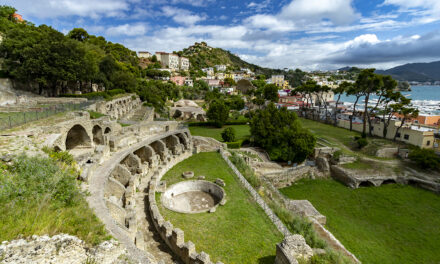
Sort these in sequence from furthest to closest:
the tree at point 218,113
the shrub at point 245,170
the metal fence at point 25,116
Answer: the tree at point 218,113 → the shrub at point 245,170 → the metal fence at point 25,116

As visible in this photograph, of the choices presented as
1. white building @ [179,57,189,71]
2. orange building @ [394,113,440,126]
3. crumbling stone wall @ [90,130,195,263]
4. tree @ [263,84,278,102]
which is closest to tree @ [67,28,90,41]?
crumbling stone wall @ [90,130,195,263]

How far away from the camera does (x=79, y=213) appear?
21.9 ft

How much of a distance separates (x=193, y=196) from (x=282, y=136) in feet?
50.3

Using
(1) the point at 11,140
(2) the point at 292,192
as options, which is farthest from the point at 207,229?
(2) the point at 292,192

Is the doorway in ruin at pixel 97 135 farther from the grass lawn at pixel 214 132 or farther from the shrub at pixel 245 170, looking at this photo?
the grass lawn at pixel 214 132

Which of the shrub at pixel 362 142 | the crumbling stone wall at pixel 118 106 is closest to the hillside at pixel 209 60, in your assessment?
the crumbling stone wall at pixel 118 106

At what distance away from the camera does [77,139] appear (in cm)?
1864

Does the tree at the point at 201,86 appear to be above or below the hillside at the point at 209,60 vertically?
below

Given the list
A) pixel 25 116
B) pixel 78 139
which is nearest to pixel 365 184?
pixel 78 139

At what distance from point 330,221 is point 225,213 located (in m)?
9.39

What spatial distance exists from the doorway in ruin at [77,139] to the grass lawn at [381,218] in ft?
63.9

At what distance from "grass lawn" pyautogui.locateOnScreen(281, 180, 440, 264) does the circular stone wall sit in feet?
29.8

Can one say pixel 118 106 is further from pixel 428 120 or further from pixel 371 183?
pixel 428 120

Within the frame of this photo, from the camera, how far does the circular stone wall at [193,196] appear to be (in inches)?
593
